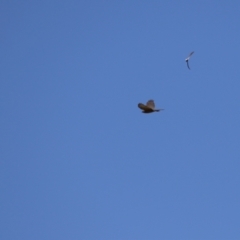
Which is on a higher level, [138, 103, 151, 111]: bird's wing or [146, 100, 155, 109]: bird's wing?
[146, 100, 155, 109]: bird's wing

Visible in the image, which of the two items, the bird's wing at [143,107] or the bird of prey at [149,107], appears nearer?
the bird's wing at [143,107]

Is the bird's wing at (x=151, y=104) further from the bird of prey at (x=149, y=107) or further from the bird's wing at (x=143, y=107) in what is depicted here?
the bird's wing at (x=143, y=107)

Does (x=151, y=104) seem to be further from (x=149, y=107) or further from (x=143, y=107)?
(x=143, y=107)

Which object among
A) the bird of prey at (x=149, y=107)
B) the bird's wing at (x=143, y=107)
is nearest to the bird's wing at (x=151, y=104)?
the bird of prey at (x=149, y=107)

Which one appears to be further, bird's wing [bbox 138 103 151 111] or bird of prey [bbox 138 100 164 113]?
bird of prey [bbox 138 100 164 113]

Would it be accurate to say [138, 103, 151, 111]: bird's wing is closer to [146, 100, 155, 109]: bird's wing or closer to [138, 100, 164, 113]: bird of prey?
[138, 100, 164, 113]: bird of prey

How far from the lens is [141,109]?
11.4 metres

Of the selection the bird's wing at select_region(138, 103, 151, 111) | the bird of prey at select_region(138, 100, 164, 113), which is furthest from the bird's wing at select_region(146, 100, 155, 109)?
the bird's wing at select_region(138, 103, 151, 111)

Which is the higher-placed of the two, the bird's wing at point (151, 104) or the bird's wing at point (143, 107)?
the bird's wing at point (151, 104)

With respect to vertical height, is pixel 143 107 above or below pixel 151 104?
below

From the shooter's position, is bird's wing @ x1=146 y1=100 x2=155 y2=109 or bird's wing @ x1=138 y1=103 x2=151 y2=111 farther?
bird's wing @ x1=146 y1=100 x2=155 y2=109

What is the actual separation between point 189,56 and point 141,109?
2.80 m

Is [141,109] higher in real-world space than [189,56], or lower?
lower

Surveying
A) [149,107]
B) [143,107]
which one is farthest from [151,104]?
[143,107]
